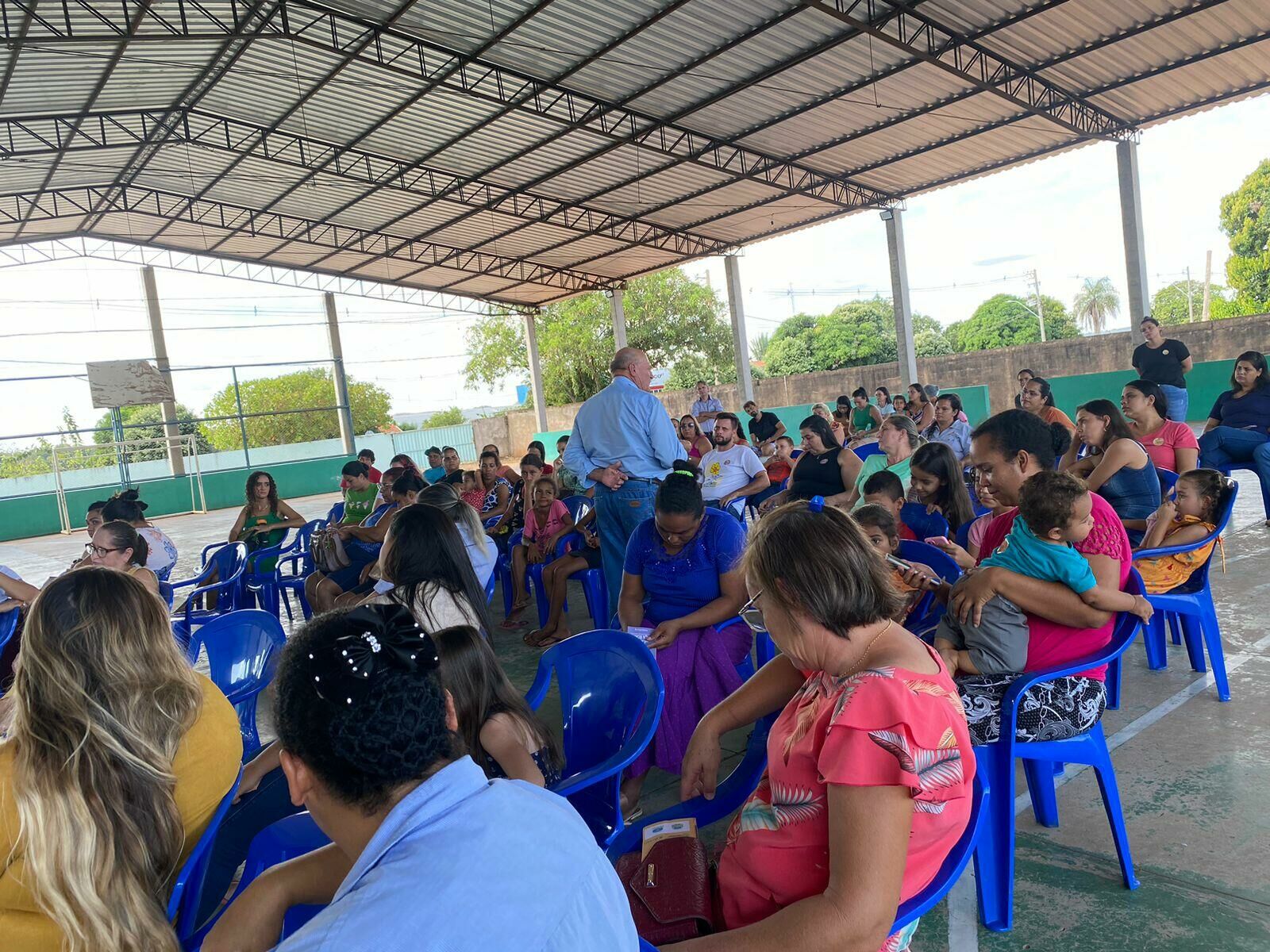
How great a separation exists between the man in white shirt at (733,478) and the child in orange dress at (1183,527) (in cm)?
301

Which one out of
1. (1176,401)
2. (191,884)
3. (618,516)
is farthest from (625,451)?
(1176,401)

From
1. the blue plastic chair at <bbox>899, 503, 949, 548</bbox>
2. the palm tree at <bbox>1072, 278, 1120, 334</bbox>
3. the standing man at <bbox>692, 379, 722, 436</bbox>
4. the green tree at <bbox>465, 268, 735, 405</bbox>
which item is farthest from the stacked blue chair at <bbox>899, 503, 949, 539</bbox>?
the palm tree at <bbox>1072, 278, 1120, 334</bbox>

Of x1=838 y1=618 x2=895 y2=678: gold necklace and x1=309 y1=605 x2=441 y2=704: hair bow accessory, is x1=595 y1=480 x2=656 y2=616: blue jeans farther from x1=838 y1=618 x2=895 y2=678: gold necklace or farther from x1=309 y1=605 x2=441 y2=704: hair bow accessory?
x1=309 y1=605 x2=441 y2=704: hair bow accessory

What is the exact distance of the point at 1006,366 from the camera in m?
19.6

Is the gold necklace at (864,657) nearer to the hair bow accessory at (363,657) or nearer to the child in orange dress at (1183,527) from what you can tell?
the hair bow accessory at (363,657)

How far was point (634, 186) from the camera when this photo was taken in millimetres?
15305

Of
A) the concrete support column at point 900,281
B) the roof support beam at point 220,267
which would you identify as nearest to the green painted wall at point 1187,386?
the concrete support column at point 900,281

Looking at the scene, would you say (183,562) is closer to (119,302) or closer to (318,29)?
(318,29)

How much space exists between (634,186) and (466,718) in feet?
47.5

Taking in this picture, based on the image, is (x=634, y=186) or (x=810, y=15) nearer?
(x=810, y=15)

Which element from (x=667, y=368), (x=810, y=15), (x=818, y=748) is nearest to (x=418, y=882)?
(x=818, y=748)

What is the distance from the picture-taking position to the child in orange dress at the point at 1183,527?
322 cm

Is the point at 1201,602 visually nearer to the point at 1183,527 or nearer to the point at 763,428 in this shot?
the point at 1183,527

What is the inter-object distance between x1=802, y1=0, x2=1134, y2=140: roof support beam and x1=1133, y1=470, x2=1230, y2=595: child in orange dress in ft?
23.1
